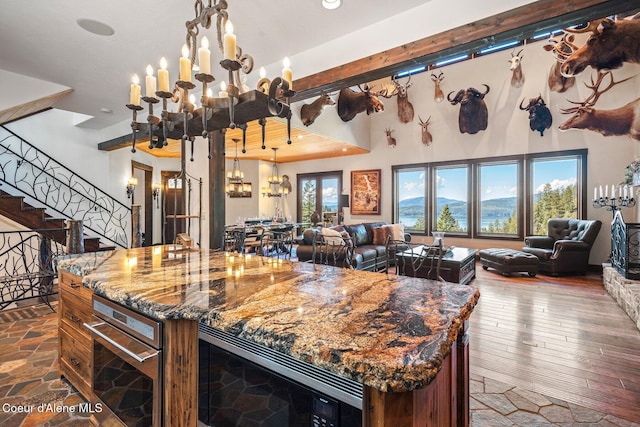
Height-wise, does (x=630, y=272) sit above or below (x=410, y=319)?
below

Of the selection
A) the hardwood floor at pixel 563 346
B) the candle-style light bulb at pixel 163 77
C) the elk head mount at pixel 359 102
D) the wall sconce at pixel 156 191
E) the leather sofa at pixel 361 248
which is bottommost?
the hardwood floor at pixel 563 346

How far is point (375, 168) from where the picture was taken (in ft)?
29.2

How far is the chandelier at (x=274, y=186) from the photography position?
8.60 metres

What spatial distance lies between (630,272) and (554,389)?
310 centimetres

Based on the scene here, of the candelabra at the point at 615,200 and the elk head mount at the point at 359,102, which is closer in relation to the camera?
the candelabra at the point at 615,200

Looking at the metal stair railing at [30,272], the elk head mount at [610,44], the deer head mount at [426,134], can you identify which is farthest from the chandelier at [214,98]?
the deer head mount at [426,134]

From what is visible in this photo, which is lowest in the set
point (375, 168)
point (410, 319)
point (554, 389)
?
point (554, 389)

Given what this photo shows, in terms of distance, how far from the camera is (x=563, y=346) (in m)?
2.82

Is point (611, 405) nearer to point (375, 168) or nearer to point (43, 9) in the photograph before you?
point (43, 9)

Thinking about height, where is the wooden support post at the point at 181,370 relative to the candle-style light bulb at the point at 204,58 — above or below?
below

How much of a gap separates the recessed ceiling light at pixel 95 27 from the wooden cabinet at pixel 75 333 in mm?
2286

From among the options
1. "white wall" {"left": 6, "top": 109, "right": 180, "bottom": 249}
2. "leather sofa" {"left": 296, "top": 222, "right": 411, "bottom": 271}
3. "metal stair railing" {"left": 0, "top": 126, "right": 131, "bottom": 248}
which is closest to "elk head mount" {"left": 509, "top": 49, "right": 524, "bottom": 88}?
"leather sofa" {"left": 296, "top": 222, "right": 411, "bottom": 271}

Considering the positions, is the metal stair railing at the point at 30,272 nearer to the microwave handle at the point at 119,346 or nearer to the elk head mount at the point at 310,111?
the microwave handle at the point at 119,346

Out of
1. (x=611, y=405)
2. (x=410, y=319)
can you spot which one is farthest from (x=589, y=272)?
(x=410, y=319)
